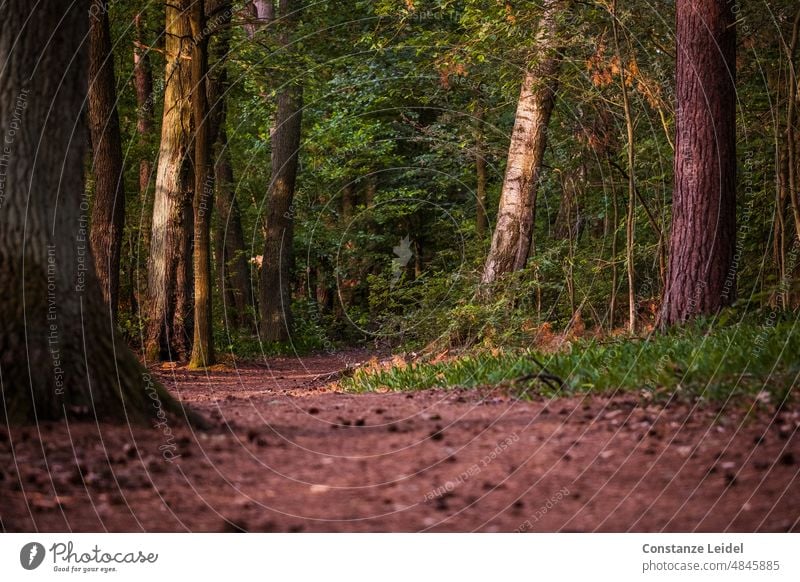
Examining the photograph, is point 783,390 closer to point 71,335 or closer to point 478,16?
point 71,335

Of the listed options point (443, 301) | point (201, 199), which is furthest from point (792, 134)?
point (201, 199)

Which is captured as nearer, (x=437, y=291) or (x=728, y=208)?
(x=728, y=208)

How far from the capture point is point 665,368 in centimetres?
682

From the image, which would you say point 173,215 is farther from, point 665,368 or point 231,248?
point 665,368

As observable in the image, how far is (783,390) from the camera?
5941 millimetres

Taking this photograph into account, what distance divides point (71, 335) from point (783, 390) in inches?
181

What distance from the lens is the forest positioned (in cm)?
466

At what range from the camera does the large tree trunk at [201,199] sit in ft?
49.1

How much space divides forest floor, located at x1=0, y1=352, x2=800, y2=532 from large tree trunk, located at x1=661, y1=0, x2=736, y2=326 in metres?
4.18

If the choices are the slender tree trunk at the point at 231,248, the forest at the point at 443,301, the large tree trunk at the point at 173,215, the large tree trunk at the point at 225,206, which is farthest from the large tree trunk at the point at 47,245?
the slender tree trunk at the point at 231,248

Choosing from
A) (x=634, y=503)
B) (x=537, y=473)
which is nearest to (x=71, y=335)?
(x=537, y=473)

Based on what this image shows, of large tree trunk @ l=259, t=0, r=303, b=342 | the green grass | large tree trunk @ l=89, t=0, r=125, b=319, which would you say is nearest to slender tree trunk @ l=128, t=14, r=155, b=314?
large tree trunk @ l=89, t=0, r=125, b=319

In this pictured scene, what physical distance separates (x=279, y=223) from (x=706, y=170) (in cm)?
1448

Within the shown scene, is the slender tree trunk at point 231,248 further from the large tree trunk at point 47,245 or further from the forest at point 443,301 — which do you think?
the large tree trunk at point 47,245
